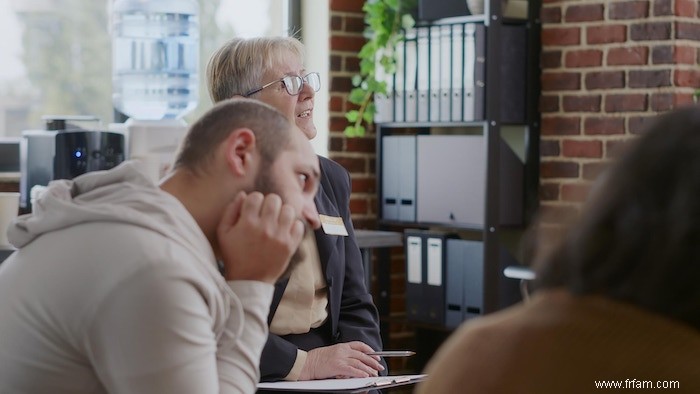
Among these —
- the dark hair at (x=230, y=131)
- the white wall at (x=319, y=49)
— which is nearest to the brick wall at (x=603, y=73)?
the white wall at (x=319, y=49)

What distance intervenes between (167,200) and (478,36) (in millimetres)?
3007

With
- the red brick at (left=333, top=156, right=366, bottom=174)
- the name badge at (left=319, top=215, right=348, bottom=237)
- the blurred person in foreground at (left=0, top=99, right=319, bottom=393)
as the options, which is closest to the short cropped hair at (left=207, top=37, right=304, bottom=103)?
the name badge at (left=319, top=215, right=348, bottom=237)

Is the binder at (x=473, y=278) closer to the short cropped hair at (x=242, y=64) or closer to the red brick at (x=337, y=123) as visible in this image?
the red brick at (x=337, y=123)

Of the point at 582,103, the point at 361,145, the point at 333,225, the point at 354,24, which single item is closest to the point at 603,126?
the point at 582,103

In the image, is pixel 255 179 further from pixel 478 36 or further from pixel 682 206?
pixel 478 36

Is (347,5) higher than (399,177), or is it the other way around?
(347,5)

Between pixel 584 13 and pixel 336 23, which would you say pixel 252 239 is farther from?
pixel 336 23

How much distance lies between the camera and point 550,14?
4422 millimetres

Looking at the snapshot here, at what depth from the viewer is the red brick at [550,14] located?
439cm

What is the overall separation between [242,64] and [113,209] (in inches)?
41.4

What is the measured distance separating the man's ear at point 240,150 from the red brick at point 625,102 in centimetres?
286

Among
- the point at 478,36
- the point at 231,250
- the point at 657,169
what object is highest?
the point at 478,36

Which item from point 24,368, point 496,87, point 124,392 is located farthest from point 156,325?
point 496,87

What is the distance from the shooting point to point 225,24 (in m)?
4.87
